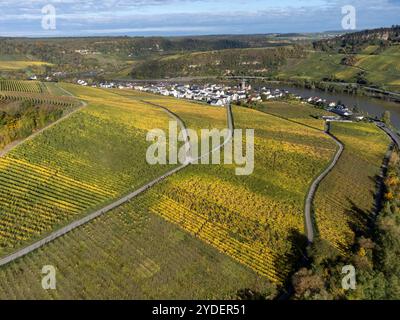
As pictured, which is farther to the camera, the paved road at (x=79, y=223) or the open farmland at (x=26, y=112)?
the open farmland at (x=26, y=112)

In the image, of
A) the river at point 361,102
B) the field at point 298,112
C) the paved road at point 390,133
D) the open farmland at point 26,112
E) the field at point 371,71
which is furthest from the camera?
the field at point 371,71

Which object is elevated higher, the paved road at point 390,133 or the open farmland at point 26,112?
the open farmland at point 26,112

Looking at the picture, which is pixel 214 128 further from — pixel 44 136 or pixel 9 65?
pixel 9 65

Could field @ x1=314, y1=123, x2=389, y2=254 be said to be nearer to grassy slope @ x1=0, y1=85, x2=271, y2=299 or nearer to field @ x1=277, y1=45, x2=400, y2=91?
grassy slope @ x1=0, y1=85, x2=271, y2=299

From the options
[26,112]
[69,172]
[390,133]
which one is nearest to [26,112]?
[26,112]

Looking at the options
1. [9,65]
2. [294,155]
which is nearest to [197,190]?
[294,155]

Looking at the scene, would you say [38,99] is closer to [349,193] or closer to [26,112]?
[26,112]

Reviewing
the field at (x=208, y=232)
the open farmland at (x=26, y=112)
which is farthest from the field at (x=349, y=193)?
the open farmland at (x=26, y=112)

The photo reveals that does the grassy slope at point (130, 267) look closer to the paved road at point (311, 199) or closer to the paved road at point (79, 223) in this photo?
the paved road at point (79, 223)

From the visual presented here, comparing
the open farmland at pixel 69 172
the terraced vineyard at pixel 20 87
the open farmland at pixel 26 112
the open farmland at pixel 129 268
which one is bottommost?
the open farmland at pixel 129 268
